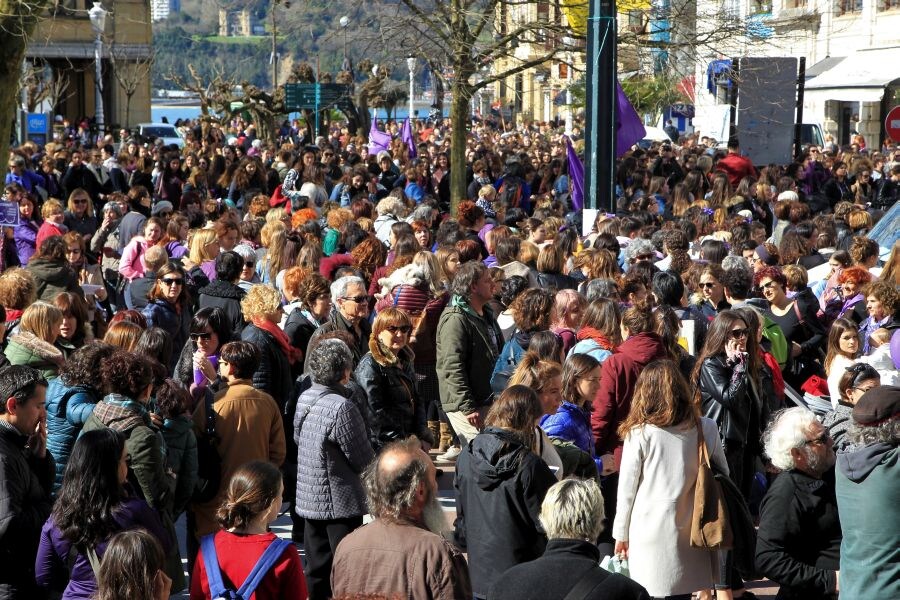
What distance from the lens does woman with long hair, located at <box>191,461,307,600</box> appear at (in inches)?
171

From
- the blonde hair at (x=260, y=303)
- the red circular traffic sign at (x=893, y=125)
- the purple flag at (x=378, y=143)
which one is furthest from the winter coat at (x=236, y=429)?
the purple flag at (x=378, y=143)

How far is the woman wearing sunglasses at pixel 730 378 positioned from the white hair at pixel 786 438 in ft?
4.74

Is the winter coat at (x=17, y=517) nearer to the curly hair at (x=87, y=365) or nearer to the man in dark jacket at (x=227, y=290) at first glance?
the curly hair at (x=87, y=365)

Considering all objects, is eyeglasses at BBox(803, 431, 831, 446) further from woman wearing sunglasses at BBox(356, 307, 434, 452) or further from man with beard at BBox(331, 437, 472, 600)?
woman wearing sunglasses at BBox(356, 307, 434, 452)

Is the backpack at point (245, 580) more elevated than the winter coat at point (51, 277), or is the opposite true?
the winter coat at point (51, 277)

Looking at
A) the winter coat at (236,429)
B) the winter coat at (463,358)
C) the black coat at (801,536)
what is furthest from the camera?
the winter coat at (463,358)

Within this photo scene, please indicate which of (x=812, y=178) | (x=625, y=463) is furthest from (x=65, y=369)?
(x=812, y=178)

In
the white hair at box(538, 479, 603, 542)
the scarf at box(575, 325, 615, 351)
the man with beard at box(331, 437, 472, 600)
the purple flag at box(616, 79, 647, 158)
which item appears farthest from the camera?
the purple flag at box(616, 79, 647, 158)

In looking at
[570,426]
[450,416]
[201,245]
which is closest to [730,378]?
[570,426]

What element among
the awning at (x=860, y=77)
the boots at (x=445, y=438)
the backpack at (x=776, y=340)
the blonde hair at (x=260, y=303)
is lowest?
the boots at (x=445, y=438)

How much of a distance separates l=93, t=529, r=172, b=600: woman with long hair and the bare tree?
173 feet

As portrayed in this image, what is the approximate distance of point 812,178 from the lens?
20.6 metres

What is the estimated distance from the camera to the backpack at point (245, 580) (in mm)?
4277

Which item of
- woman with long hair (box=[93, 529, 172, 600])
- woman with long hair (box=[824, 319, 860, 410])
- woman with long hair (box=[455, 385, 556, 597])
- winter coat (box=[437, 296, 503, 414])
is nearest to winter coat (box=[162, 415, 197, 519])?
woman with long hair (box=[455, 385, 556, 597])
